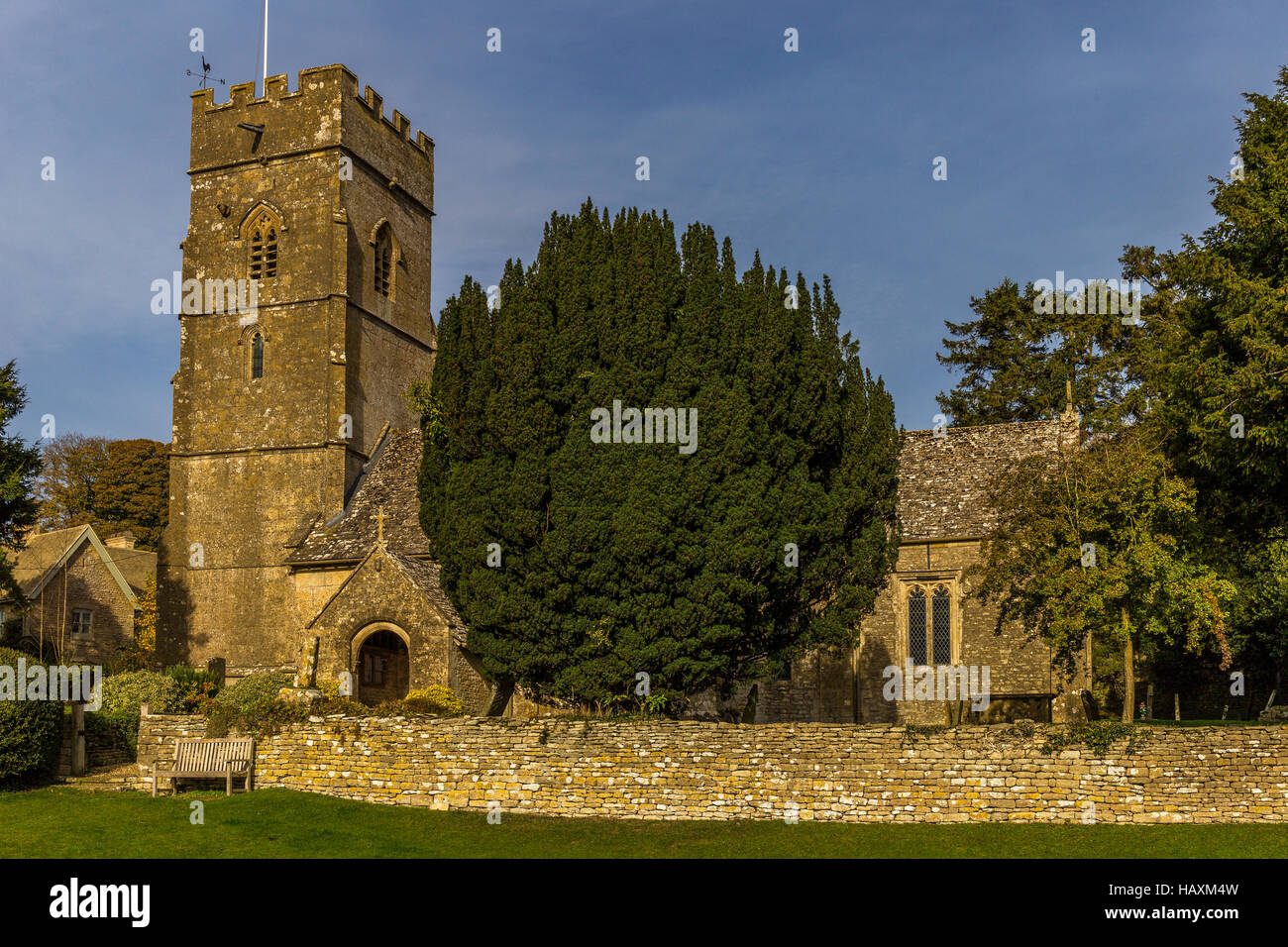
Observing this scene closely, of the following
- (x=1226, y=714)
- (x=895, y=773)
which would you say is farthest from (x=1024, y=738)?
(x=1226, y=714)

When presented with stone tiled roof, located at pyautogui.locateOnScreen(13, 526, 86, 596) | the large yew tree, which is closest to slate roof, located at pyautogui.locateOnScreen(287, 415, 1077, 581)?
the large yew tree

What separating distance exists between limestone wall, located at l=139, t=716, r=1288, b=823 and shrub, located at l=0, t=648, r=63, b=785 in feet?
6.34

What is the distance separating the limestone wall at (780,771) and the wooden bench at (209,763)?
327mm

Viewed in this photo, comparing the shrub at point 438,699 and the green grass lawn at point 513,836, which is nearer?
the green grass lawn at point 513,836

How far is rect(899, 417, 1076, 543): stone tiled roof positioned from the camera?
95.5 feet

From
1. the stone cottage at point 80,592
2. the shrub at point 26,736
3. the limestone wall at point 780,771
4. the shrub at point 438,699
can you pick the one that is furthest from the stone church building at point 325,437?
the stone cottage at point 80,592

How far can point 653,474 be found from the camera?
19922 mm

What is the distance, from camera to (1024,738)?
17.6m

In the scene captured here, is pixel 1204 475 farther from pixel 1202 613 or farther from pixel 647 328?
pixel 647 328

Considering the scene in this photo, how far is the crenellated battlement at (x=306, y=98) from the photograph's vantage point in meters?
35.7

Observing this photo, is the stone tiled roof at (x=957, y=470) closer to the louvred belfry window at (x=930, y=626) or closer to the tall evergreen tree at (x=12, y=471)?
the louvred belfry window at (x=930, y=626)

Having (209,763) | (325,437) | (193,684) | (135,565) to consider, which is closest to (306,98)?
(325,437)

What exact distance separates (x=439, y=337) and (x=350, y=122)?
1615cm

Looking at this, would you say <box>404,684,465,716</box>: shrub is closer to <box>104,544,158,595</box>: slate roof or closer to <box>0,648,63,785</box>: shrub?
<box>0,648,63,785</box>: shrub
